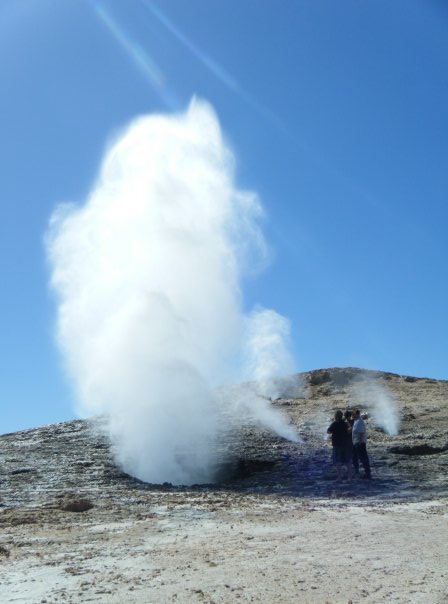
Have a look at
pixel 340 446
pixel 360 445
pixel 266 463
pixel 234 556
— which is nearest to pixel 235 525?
pixel 234 556

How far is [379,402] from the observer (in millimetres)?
22391

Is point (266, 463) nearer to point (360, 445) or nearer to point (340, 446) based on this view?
point (340, 446)

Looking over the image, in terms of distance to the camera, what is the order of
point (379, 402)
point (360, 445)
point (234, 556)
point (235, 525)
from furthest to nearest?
point (379, 402)
point (360, 445)
point (235, 525)
point (234, 556)

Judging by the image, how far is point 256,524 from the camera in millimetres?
8742

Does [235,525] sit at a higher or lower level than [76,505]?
lower

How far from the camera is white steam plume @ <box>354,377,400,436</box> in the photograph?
1928 centimetres

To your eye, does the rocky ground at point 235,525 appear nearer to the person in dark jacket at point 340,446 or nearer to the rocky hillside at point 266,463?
the rocky hillside at point 266,463

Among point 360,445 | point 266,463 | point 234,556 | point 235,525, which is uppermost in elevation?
point 360,445

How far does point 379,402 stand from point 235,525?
1470 cm

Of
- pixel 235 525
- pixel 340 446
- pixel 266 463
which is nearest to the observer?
pixel 235 525

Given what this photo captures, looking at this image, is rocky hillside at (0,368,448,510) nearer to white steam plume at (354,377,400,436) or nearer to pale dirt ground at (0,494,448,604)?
white steam plume at (354,377,400,436)

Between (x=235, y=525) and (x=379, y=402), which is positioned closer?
(x=235, y=525)

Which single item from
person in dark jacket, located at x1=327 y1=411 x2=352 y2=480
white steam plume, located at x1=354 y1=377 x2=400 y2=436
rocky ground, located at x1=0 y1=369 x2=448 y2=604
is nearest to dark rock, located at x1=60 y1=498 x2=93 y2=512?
rocky ground, located at x1=0 y1=369 x2=448 y2=604

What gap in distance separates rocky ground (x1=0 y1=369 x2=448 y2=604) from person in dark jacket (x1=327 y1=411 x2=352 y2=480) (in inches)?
13.3
